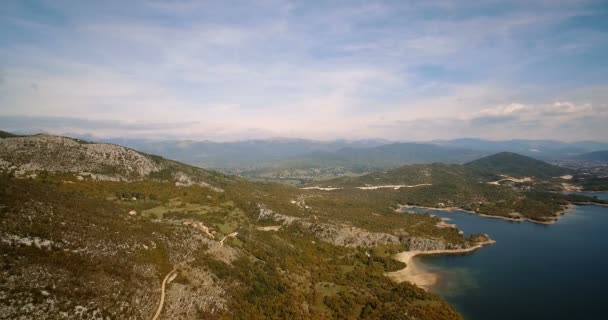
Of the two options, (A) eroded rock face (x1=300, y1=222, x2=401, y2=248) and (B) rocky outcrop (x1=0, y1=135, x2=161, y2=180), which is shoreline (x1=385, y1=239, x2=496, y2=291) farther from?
(B) rocky outcrop (x1=0, y1=135, x2=161, y2=180)

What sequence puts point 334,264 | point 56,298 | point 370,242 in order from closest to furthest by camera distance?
point 56,298
point 334,264
point 370,242

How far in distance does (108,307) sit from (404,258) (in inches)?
2969

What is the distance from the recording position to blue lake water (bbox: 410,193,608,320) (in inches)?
2542

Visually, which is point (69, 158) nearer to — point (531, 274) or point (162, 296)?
point (162, 296)

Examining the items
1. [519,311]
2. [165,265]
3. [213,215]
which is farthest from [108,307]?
[519,311]

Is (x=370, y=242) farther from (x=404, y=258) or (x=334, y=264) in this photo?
(x=334, y=264)

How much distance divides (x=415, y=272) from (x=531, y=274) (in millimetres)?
28426

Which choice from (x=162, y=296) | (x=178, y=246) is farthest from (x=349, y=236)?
(x=162, y=296)

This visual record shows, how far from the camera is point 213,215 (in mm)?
93312

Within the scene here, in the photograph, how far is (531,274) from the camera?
8250 centimetres

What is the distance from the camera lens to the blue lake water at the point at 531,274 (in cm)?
6456

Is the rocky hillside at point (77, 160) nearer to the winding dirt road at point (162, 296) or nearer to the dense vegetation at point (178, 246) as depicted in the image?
the dense vegetation at point (178, 246)

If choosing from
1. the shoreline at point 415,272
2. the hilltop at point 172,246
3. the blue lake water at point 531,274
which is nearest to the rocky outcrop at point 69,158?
the hilltop at point 172,246

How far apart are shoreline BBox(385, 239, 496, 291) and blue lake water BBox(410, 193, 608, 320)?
2.11m
